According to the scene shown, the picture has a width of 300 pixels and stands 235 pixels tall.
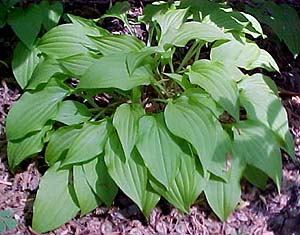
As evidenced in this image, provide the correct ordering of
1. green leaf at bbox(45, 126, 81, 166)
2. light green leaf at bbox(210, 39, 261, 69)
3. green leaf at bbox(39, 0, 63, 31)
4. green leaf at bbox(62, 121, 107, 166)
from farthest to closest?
green leaf at bbox(39, 0, 63, 31)
light green leaf at bbox(210, 39, 261, 69)
green leaf at bbox(45, 126, 81, 166)
green leaf at bbox(62, 121, 107, 166)

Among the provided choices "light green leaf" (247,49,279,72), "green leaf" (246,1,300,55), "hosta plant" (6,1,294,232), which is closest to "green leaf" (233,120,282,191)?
"hosta plant" (6,1,294,232)

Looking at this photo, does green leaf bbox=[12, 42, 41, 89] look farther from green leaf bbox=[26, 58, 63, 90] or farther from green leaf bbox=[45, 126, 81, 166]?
green leaf bbox=[45, 126, 81, 166]

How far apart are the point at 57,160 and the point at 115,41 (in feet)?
2.18

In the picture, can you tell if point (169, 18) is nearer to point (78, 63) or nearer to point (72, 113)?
point (78, 63)

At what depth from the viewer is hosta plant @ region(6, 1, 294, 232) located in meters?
3.07

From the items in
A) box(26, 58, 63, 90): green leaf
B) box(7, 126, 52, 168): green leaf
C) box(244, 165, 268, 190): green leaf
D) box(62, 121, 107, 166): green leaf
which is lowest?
box(244, 165, 268, 190): green leaf

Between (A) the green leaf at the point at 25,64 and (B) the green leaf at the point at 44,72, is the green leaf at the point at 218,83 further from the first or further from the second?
(A) the green leaf at the point at 25,64

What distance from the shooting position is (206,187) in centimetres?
312

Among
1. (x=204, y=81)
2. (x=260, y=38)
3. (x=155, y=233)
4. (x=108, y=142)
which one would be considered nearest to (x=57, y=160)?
(x=108, y=142)

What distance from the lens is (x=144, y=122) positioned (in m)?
3.15

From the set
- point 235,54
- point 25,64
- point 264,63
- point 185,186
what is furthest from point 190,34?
point 25,64

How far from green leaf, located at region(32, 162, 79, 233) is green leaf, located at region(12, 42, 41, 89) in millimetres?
679

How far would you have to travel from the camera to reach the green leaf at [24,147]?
3307 mm

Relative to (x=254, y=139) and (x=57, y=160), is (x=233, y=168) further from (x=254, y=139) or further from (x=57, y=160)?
(x=57, y=160)
